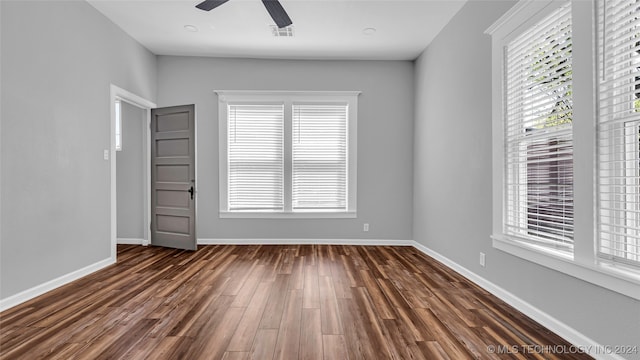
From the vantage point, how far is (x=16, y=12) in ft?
8.46

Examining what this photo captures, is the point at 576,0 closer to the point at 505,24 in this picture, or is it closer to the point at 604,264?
the point at 505,24

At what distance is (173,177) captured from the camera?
463cm

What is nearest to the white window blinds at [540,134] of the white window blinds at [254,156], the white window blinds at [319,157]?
the white window blinds at [319,157]

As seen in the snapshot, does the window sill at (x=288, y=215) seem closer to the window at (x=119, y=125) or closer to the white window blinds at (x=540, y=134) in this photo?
the window at (x=119, y=125)

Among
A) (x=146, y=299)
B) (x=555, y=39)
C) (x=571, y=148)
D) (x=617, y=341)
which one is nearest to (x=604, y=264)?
(x=617, y=341)

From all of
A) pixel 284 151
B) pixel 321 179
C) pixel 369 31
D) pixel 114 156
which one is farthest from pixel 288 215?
pixel 369 31

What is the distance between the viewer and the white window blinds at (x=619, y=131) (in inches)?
66.5

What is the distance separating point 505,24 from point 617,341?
2.47 metres

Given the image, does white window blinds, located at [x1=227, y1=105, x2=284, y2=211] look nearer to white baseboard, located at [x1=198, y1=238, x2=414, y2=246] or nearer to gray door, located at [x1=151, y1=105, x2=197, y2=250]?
white baseboard, located at [x1=198, y1=238, x2=414, y2=246]

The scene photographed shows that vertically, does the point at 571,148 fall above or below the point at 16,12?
below

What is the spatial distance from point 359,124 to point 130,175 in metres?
3.85

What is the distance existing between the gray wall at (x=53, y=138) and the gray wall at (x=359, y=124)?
49.2 inches

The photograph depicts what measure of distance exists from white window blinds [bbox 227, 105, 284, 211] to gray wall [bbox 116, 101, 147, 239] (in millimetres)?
1458

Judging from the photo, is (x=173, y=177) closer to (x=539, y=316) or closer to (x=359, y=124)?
(x=359, y=124)
